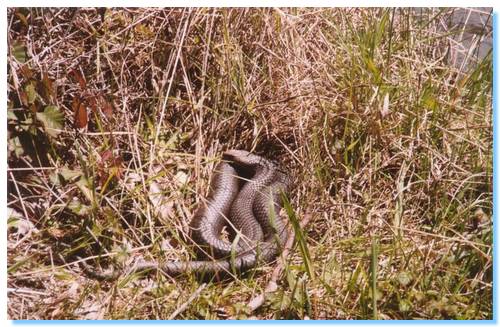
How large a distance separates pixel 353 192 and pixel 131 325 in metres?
1.59

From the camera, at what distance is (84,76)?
398cm

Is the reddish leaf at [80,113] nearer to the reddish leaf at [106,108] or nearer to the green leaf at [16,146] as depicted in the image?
the reddish leaf at [106,108]

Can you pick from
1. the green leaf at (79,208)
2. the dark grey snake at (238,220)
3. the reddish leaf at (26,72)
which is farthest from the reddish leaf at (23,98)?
the dark grey snake at (238,220)

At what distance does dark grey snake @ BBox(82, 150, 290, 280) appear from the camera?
3457mm

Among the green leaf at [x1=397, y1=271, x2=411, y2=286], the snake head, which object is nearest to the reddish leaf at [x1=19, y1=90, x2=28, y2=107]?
the snake head

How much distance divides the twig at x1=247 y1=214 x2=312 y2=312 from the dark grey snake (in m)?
0.07

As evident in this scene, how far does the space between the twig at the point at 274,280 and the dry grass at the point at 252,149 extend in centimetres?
5

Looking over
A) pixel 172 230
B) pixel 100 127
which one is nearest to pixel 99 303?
pixel 172 230

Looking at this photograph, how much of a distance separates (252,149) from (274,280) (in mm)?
1238

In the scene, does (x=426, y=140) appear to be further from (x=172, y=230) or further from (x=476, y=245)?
(x=172, y=230)

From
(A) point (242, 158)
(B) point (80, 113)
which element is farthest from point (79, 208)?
(A) point (242, 158)

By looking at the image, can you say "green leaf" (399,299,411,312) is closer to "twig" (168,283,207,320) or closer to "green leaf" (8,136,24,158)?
"twig" (168,283,207,320)

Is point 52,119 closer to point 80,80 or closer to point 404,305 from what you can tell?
point 80,80

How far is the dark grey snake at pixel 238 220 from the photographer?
11.3ft
